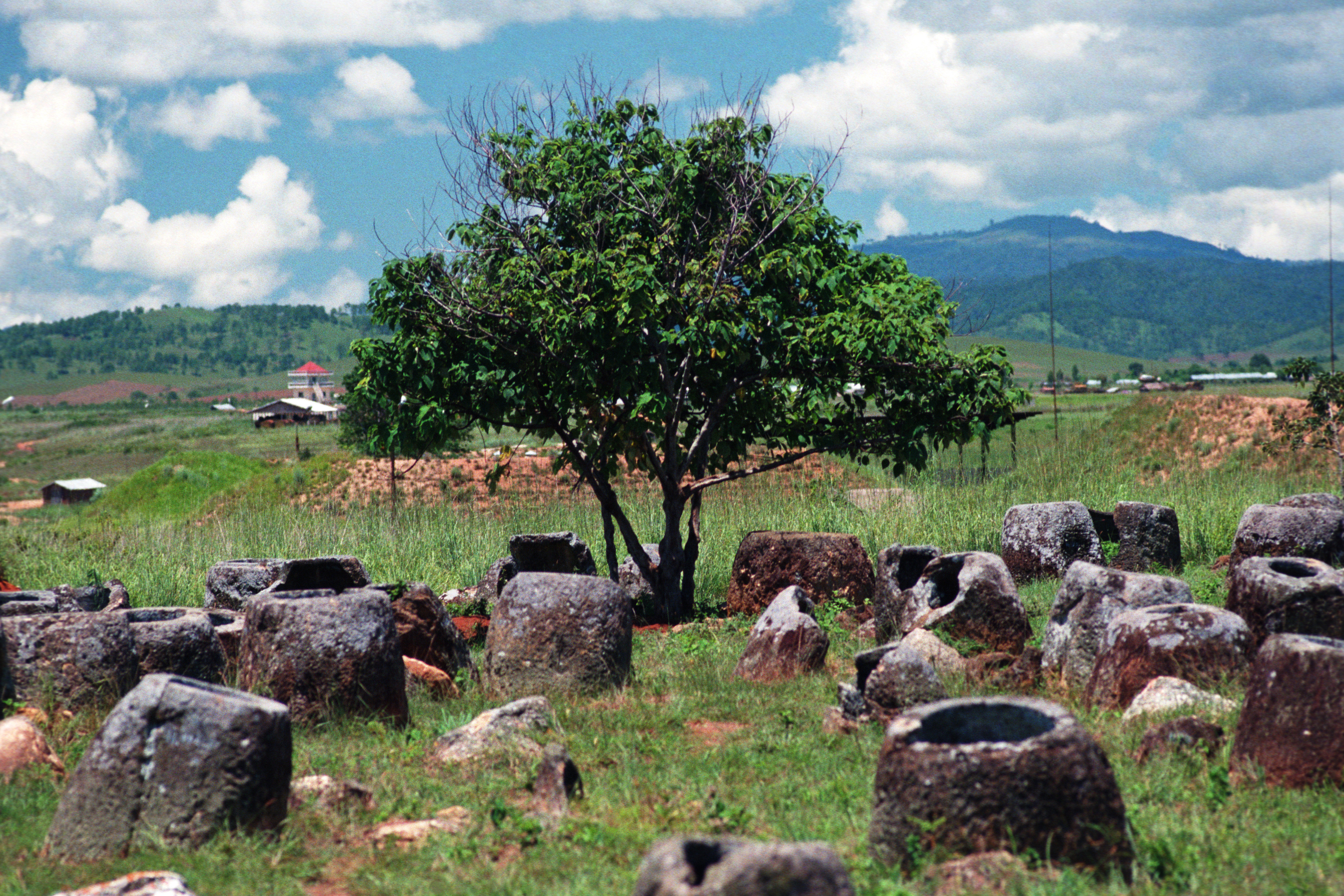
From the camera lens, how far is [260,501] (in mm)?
25156

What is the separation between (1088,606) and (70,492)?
178ft

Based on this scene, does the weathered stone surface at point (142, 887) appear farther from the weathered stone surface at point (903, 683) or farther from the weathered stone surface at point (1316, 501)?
the weathered stone surface at point (1316, 501)

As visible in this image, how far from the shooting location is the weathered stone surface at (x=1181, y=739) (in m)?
6.10

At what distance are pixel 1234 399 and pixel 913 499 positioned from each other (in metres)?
32.2

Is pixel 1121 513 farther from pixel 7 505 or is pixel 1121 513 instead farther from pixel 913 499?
pixel 7 505

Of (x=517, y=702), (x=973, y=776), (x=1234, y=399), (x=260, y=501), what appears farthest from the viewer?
(x=1234, y=399)

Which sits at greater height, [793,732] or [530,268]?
[530,268]

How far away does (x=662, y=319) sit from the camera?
441 inches

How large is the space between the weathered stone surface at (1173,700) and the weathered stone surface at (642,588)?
5.96m

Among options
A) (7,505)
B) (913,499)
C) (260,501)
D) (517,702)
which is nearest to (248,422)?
(7,505)

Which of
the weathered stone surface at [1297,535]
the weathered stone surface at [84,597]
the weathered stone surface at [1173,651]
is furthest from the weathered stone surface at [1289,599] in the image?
the weathered stone surface at [84,597]

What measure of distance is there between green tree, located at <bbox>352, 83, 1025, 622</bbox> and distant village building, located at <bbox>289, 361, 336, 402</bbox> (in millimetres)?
132699

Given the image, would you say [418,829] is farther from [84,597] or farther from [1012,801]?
[84,597]

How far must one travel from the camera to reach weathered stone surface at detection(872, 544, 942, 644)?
10.6m
